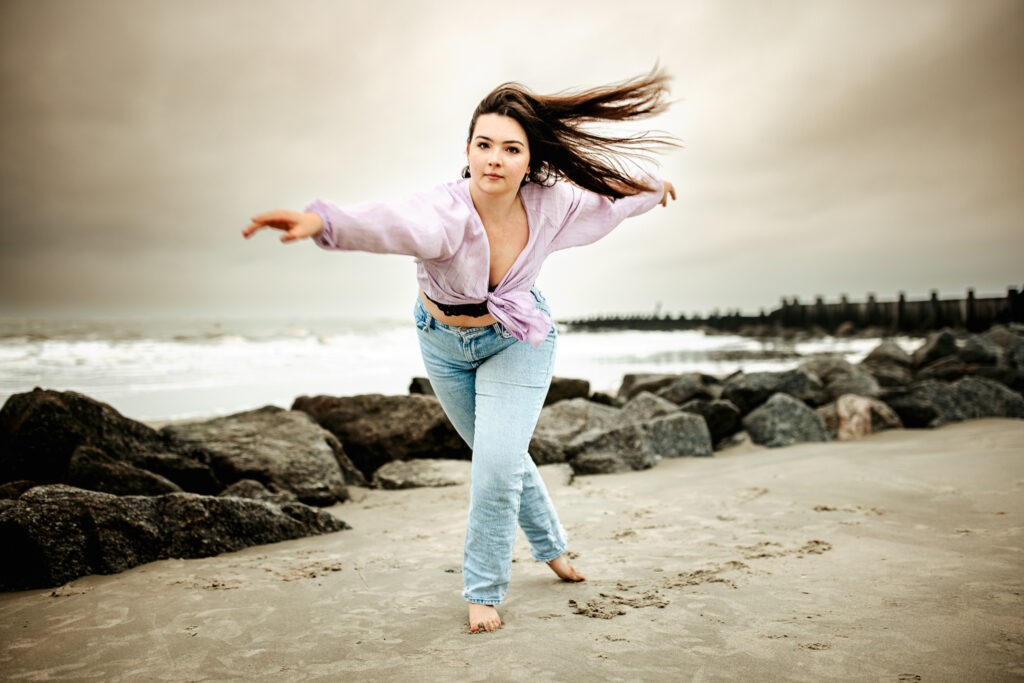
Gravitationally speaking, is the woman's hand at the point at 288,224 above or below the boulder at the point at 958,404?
above

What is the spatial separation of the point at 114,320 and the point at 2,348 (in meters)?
21.5

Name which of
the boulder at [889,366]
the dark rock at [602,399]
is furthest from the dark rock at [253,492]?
the boulder at [889,366]

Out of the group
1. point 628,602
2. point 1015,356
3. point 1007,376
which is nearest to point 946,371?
point 1007,376

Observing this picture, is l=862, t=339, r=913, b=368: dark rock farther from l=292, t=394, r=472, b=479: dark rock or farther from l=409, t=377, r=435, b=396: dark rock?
l=292, t=394, r=472, b=479: dark rock

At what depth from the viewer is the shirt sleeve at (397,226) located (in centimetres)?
199

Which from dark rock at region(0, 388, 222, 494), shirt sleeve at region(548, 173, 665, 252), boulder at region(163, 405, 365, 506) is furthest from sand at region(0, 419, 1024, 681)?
shirt sleeve at region(548, 173, 665, 252)

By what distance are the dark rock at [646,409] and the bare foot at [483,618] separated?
504 centimetres

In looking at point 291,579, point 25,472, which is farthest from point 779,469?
point 25,472

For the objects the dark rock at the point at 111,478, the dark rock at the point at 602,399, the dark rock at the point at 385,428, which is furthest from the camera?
the dark rock at the point at 602,399

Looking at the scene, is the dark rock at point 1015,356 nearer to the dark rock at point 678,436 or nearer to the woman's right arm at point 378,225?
the dark rock at point 678,436

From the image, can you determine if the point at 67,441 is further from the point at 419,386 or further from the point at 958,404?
the point at 958,404

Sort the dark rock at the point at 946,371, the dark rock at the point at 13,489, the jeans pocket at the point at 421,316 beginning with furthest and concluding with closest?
the dark rock at the point at 946,371 < the dark rock at the point at 13,489 < the jeans pocket at the point at 421,316

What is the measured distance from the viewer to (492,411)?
2633 millimetres

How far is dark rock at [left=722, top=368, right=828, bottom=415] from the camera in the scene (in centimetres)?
808
